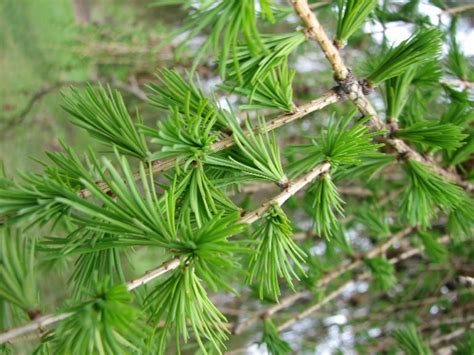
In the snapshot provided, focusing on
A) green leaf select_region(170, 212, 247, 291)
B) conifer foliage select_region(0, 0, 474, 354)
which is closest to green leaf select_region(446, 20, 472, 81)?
conifer foliage select_region(0, 0, 474, 354)

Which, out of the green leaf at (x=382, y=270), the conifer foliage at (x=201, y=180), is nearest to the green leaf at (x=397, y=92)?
the conifer foliage at (x=201, y=180)

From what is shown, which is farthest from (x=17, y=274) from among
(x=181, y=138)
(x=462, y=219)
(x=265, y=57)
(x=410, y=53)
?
(x=462, y=219)

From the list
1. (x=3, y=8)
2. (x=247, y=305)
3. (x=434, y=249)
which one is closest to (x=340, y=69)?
(x=434, y=249)

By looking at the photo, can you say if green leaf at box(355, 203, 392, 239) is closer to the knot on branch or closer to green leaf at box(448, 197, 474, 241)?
green leaf at box(448, 197, 474, 241)

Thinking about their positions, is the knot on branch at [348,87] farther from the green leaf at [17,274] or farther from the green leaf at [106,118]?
the green leaf at [17,274]

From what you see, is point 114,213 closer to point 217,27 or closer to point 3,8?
point 217,27

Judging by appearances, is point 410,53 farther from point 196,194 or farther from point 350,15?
point 196,194
